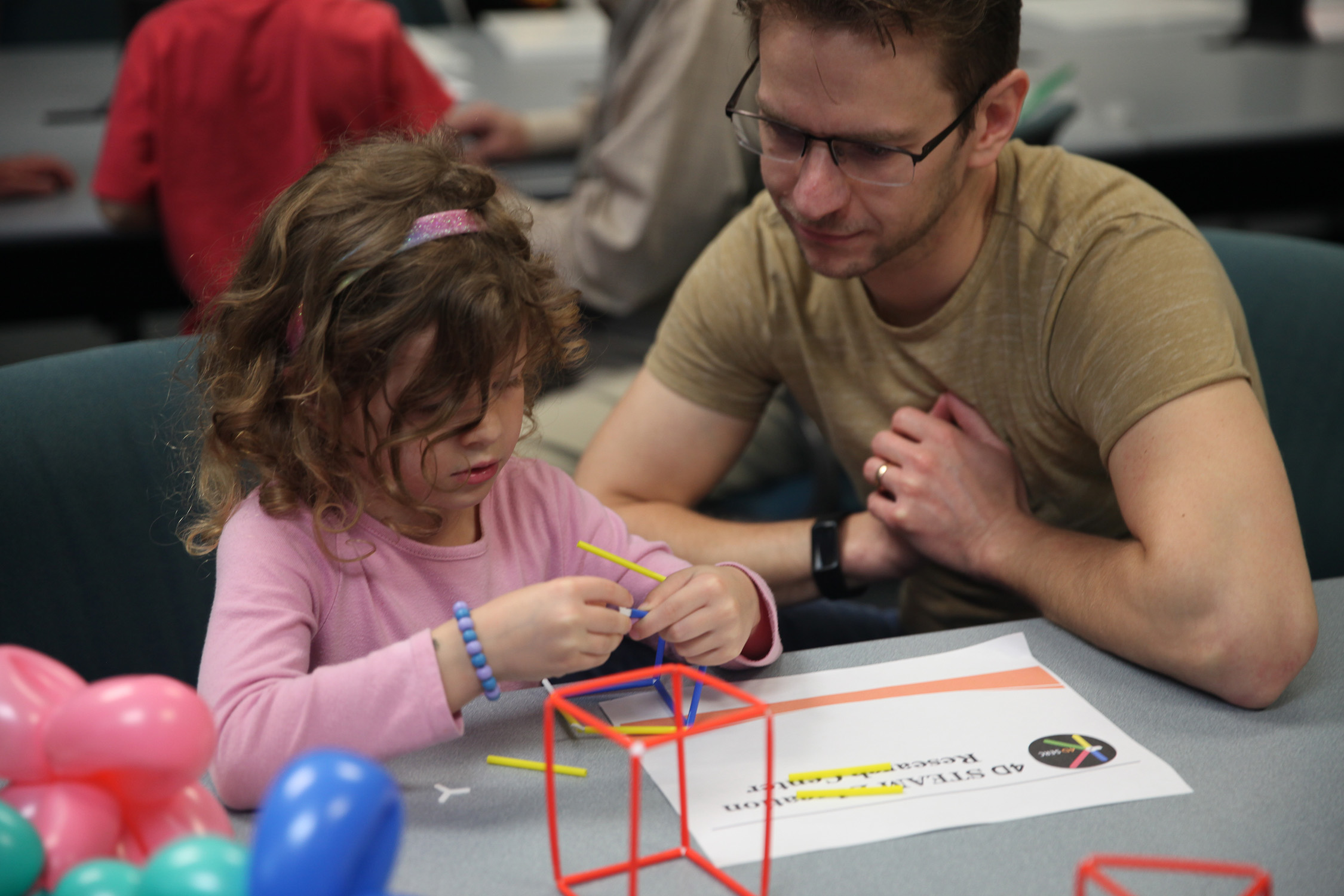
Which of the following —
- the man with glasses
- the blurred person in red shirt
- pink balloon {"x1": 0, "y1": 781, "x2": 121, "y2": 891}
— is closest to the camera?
pink balloon {"x1": 0, "y1": 781, "x2": 121, "y2": 891}

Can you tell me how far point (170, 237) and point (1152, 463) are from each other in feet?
6.21

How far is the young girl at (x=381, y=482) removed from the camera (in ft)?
2.76

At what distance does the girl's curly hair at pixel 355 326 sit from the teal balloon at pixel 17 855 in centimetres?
38

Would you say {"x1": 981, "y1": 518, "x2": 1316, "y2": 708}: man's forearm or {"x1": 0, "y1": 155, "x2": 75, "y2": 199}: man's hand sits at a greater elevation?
{"x1": 0, "y1": 155, "x2": 75, "y2": 199}: man's hand

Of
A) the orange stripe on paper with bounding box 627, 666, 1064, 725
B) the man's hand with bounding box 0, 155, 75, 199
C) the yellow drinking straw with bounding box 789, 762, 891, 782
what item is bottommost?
the orange stripe on paper with bounding box 627, 666, 1064, 725

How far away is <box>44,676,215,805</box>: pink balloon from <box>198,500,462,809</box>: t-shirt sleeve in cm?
19

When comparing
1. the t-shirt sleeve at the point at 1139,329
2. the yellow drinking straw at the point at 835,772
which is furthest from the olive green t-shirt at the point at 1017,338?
the yellow drinking straw at the point at 835,772

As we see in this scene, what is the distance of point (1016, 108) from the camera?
4.08 ft

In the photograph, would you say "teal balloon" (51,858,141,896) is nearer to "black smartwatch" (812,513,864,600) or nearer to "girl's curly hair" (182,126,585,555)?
"girl's curly hair" (182,126,585,555)

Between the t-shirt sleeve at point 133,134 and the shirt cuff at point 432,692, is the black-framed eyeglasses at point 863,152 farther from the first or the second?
the t-shirt sleeve at point 133,134

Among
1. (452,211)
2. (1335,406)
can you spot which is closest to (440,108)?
(452,211)

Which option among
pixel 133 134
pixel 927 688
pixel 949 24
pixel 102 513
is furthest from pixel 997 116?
pixel 133 134

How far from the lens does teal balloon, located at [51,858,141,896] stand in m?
0.56

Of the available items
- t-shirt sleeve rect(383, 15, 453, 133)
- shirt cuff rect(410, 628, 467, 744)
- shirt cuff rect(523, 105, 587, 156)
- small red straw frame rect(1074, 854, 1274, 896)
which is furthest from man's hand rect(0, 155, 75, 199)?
small red straw frame rect(1074, 854, 1274, 896)
